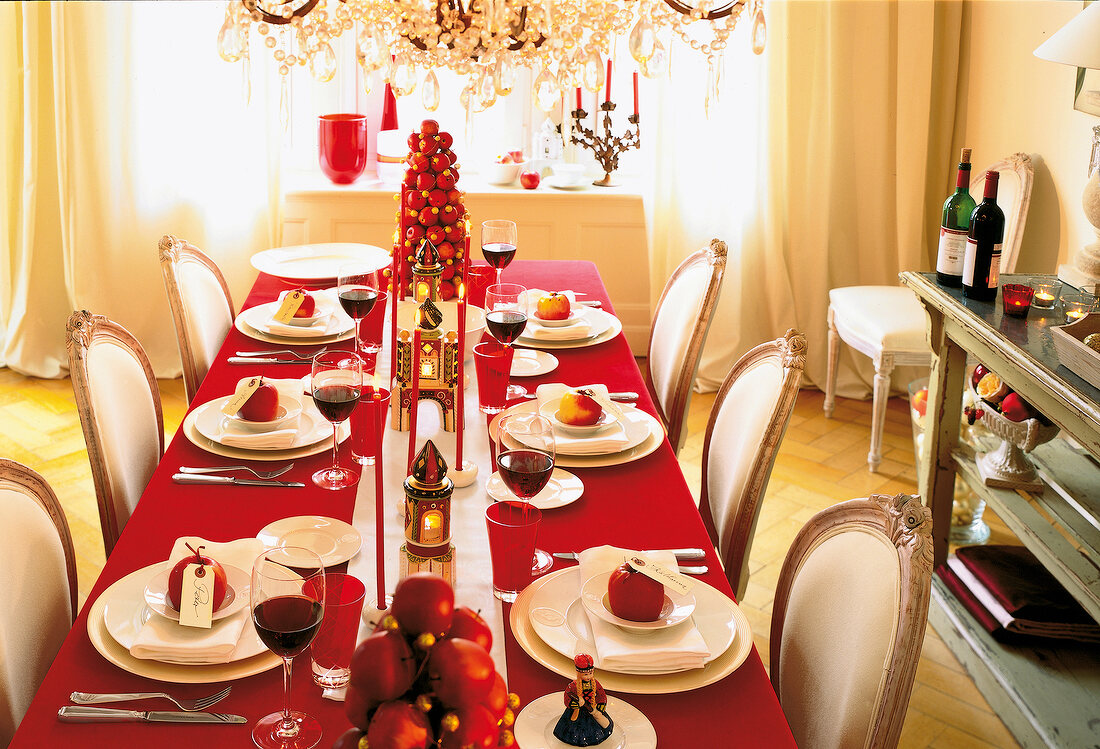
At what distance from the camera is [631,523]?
157 cm

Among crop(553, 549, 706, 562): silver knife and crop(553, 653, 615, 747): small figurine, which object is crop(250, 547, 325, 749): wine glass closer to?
crop(553, 653, 615, 747): small figurine

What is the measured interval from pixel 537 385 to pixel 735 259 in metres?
2.19

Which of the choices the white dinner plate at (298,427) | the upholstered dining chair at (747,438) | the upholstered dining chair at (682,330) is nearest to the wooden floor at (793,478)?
the upholstered dining chair at (682,330)

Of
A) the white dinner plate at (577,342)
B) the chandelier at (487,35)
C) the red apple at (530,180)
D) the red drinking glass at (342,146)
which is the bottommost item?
the white dinner plate at (577,342)

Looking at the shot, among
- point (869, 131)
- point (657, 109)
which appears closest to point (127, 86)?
point (657, 109)

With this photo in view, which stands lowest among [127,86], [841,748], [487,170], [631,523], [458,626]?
[841,748]

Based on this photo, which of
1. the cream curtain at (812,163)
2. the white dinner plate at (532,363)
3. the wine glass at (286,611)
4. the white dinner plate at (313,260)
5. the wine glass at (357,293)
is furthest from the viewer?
the cream curtain at (812,163)

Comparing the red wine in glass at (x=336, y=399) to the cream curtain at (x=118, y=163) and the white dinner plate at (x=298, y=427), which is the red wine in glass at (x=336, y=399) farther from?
the cream curtain at (x=118, y=163)

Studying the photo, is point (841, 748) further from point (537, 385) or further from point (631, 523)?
point (537, 385)

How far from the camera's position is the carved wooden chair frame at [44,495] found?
4.54 feet

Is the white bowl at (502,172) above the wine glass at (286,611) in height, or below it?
above

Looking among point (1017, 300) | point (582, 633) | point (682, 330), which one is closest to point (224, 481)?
point (582, 633)

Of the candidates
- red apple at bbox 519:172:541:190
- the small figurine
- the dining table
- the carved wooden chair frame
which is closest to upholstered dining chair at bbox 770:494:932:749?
the dining table

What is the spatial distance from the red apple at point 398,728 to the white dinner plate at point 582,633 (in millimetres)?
436
